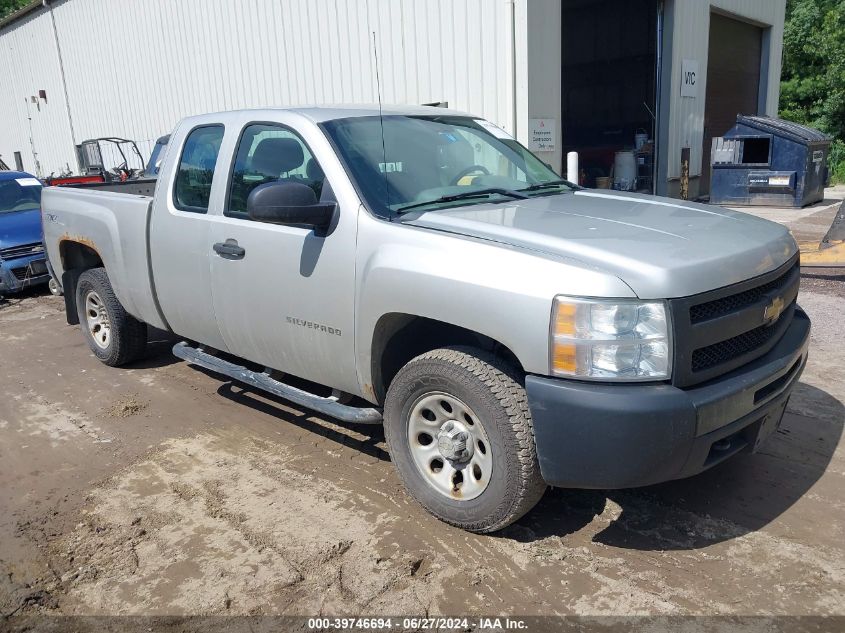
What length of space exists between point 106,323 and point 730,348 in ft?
16.3

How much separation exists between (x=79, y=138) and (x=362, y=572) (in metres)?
23.2

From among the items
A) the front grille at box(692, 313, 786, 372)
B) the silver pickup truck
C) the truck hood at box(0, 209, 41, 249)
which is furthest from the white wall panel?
the front grille at box(692, 313, 786, 372)

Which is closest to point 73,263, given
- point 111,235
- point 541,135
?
point 111,235

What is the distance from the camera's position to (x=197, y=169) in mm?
4547

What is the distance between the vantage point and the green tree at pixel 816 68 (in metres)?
24.2

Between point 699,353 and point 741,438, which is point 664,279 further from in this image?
point 741,438

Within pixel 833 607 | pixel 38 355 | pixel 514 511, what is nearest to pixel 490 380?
pixel 514 511

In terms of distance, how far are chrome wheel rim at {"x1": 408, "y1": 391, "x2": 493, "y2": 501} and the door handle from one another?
147cm

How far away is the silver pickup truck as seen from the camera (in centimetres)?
266

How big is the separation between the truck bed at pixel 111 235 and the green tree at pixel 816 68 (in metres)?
23.4

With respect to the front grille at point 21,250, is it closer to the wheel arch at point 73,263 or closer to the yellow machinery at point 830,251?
the wheel arch at point 73,263

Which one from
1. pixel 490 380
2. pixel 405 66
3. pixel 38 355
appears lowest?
pixel 38 355

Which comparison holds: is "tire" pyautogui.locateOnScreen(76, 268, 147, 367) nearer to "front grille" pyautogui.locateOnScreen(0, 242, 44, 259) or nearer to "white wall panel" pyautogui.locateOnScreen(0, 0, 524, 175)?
"front grille" pyautogui.locateOnScreen(0, 242, 44, 259)

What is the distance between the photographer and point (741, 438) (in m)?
3.04
